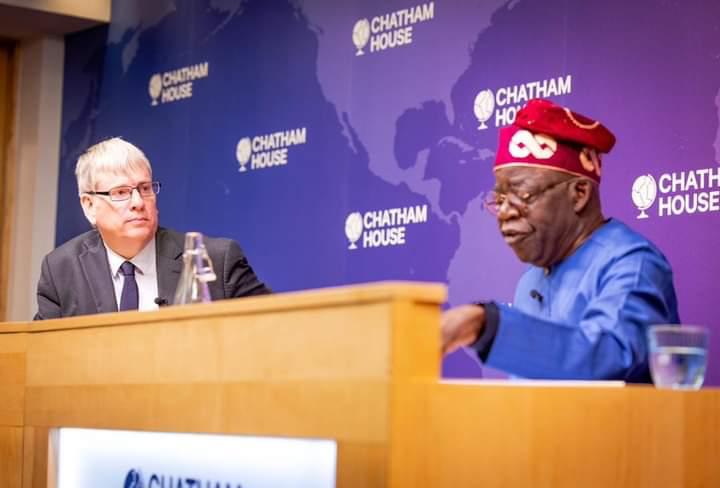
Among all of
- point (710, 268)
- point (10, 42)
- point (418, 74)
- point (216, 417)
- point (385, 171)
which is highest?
point (10, 42)

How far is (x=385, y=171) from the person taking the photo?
471 cm

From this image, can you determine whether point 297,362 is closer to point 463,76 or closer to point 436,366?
point 436,366

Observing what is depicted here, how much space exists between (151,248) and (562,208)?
4.43 feet

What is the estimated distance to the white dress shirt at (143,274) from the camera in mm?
3564

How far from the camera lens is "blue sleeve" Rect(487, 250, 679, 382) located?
7.17 feet

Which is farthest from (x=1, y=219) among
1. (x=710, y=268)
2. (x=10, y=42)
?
(x=710, y=268)

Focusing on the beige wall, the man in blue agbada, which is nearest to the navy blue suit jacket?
the man in blue agbada

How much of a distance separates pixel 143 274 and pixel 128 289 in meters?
0.08

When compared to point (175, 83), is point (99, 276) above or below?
below

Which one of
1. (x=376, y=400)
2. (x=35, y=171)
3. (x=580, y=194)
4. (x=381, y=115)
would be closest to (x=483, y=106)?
(x=381, y=115)

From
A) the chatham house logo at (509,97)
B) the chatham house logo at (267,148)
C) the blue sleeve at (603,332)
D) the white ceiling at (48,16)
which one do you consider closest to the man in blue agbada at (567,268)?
the blue sleeve at (603,332)

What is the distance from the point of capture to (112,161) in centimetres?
366

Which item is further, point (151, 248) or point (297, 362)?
point (151, 248)

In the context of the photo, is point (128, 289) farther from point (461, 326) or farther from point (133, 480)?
point (461, 326)
